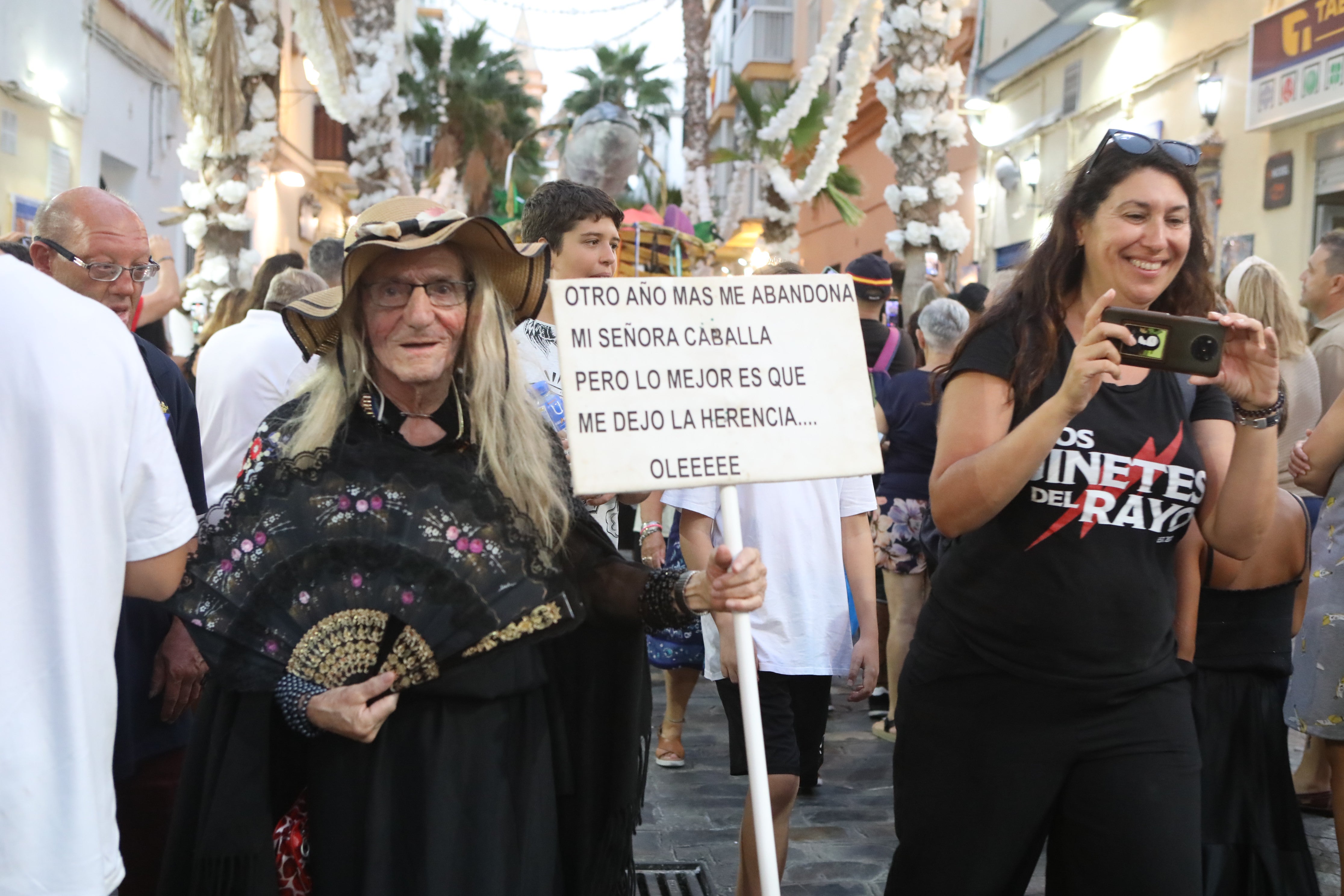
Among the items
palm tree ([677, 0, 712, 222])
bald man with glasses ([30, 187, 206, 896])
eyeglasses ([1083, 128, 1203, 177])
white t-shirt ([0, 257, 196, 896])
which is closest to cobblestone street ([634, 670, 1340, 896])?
bald man with glasses ([30, 187, 206, 896])

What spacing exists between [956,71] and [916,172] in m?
0.93

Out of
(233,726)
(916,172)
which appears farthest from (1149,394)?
(916,172)

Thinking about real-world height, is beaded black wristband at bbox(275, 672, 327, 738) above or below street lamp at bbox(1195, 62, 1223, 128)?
→ below

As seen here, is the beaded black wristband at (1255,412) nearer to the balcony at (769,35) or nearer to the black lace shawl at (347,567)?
the black lace shawl at (347,567)

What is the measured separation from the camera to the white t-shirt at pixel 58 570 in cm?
176

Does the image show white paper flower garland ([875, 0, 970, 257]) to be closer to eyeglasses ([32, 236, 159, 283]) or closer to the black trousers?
eyeglasses ([32, 236, 159, 283])

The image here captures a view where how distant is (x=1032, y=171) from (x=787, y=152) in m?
4.87

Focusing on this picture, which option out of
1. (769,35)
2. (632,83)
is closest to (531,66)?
(632,83)

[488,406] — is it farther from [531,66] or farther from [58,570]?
[531,66]

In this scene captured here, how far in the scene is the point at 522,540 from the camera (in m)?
2.51

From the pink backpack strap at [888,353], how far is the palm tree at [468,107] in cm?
2587

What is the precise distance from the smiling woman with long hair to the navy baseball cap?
3926mm

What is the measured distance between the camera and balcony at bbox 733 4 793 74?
34.9 meters

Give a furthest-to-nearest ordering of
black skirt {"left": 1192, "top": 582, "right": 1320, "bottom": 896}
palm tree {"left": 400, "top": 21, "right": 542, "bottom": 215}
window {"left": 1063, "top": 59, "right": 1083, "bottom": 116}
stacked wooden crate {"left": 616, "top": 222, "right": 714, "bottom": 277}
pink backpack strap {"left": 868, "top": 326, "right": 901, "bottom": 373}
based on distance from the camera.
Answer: palm tree {"left": 400, "top": 21, "right": 542, "bottom": 215} → window {"left": 1063, "top": 59, "right": 1083, "bottom": 116} → stacked wooden crate {"left": 616, "top": 222, "right": 714, "bottom": 277} → pink backpack strap {"left": 868, "top": 326, "right": 901, "bottom": 373} → black skirt {"left": 1192, "top": 582, "right": 1320, "bottom": 896}
